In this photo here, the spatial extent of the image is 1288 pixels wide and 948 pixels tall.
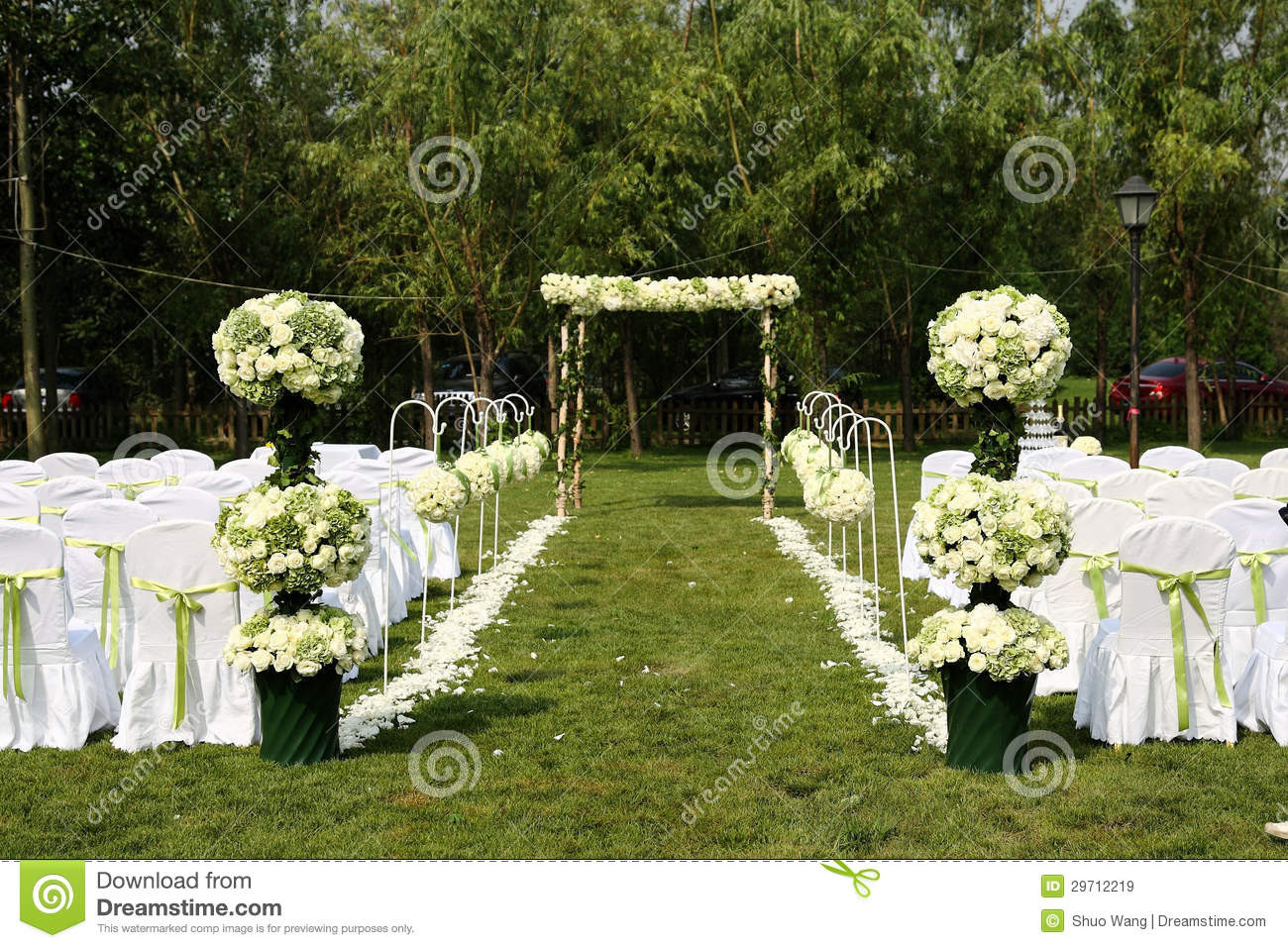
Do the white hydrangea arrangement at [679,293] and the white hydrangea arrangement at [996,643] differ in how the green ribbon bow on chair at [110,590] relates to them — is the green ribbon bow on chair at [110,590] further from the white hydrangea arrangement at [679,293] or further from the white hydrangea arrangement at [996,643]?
the white hydrangea arrangement at [679,293]

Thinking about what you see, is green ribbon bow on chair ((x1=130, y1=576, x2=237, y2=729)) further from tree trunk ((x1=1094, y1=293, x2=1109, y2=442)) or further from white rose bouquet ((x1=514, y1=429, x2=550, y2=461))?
tree trunk ((x1=1094, y1=293, x2=1109, y2=442))

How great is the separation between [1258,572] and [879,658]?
2166 mm

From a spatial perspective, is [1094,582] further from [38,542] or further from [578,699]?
[38,542]

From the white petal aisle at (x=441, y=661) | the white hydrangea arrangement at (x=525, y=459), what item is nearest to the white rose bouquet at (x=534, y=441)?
the white hydrangea arrangement at (x=525, y=459)

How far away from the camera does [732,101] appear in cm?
2084

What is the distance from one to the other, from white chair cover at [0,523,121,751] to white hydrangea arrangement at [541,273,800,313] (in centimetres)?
898

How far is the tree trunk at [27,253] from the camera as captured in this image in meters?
15.6

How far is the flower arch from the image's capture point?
14031 millimetres

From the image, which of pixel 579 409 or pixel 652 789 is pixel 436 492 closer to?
pixel 652 789

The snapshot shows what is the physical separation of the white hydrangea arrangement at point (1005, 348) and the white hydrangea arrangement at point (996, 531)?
39 cm

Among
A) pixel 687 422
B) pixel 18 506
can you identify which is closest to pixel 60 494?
pixel 18 506

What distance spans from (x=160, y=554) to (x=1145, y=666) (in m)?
4.47

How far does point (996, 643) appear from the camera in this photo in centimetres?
488

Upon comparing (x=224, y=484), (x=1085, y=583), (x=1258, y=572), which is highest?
(x=224, y=484)
